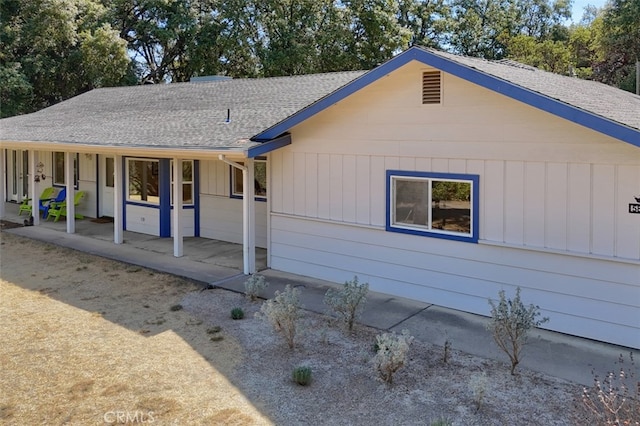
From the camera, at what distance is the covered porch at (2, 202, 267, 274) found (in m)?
10.5

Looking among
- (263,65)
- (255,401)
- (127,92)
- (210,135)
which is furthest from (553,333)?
(263,65)

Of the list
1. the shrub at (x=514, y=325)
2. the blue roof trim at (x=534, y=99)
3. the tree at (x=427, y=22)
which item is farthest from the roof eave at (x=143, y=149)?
the tree at (x=427, y=22)

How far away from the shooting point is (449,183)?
7.67 meters

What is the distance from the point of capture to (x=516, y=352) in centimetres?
566

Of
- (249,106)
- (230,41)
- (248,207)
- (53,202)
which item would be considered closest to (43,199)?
(53,202)

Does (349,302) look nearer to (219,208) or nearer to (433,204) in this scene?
(433,204)

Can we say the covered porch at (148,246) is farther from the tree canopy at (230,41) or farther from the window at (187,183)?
the tree canopy at (230,41)

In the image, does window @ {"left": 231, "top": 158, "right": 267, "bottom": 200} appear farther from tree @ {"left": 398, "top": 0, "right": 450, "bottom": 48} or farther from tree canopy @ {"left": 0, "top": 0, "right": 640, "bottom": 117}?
tree @ {"left": 398, "top": 0, "right": 450, "bottom": 48}

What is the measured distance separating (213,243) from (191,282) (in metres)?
3.14

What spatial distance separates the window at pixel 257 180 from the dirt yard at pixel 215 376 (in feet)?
12.7

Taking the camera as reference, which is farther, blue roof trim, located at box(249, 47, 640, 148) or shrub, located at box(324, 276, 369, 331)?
shrub, located at box(324, 276, 369, 331)

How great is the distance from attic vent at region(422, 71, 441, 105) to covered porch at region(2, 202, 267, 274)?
448cm

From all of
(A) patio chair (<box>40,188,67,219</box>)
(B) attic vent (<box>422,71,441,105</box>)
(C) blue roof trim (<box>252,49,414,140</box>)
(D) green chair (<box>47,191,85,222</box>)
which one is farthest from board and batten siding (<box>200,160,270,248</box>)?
(A) patio chair (<box>40,188,67,219</box>)

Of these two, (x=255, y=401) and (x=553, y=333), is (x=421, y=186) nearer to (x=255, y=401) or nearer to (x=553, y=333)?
(x=553, y=333)
